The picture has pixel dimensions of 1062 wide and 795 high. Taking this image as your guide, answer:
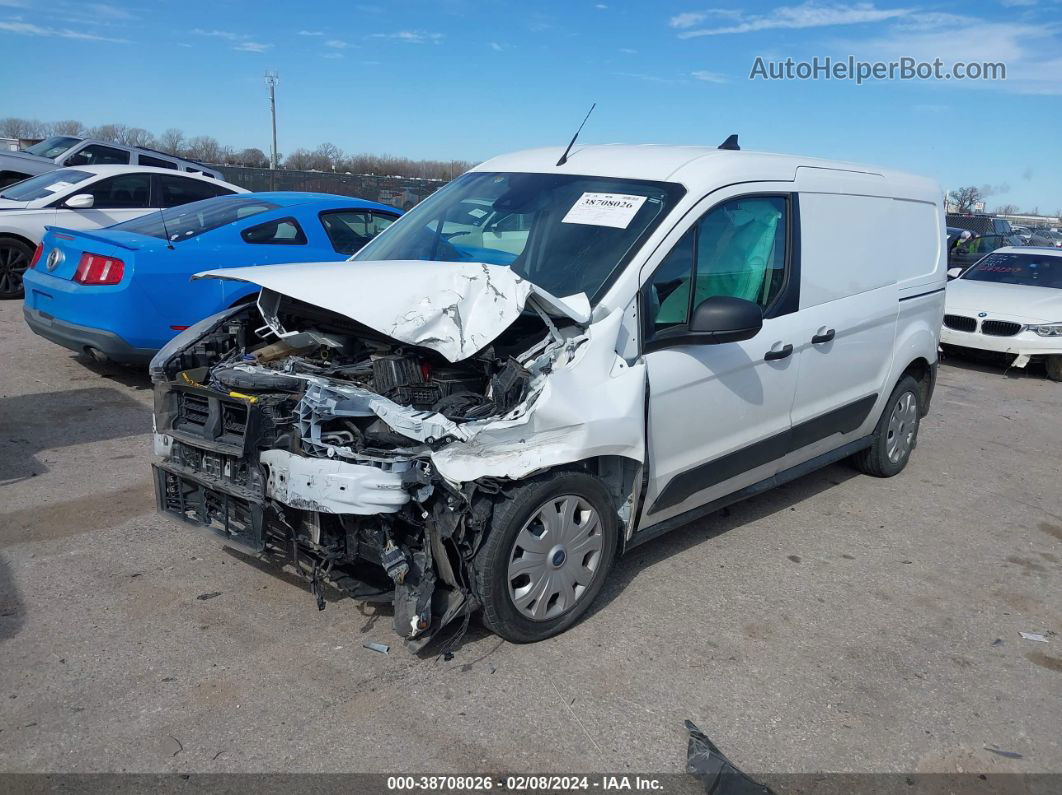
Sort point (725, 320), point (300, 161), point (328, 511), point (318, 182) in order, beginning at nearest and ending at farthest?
point (328, 511), point (725, 320), point (318, 182), point (300, 161)

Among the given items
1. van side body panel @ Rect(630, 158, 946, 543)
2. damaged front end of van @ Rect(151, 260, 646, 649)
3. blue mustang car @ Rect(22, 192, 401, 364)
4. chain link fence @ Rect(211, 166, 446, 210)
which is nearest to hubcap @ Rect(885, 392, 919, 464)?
van side body panel @ Rect(630, 158, 946, 543)

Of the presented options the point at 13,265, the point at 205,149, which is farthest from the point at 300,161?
the point at 13,265

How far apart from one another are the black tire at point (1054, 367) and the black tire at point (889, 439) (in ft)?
18.5

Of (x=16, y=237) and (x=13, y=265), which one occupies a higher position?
(x=16, y=237)

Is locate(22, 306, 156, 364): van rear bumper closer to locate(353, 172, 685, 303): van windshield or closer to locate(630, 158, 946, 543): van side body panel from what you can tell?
locate(353, 172, 685, 303): van windshield

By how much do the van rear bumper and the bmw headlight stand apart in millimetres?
9903

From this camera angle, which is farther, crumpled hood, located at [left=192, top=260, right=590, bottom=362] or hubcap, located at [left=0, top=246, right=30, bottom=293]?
hubcap, located at [left=0, top=246, right=30, bottom=293]

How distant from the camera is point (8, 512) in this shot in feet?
15.9

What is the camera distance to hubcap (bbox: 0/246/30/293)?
1071cm

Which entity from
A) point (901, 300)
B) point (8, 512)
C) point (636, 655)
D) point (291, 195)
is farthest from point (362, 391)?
point (291, 195)

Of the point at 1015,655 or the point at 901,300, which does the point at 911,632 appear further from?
the point at 901,300

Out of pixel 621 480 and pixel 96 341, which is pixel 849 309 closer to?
pixel 621 480

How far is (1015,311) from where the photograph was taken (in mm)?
10922

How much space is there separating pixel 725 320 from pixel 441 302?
129 centimetres
